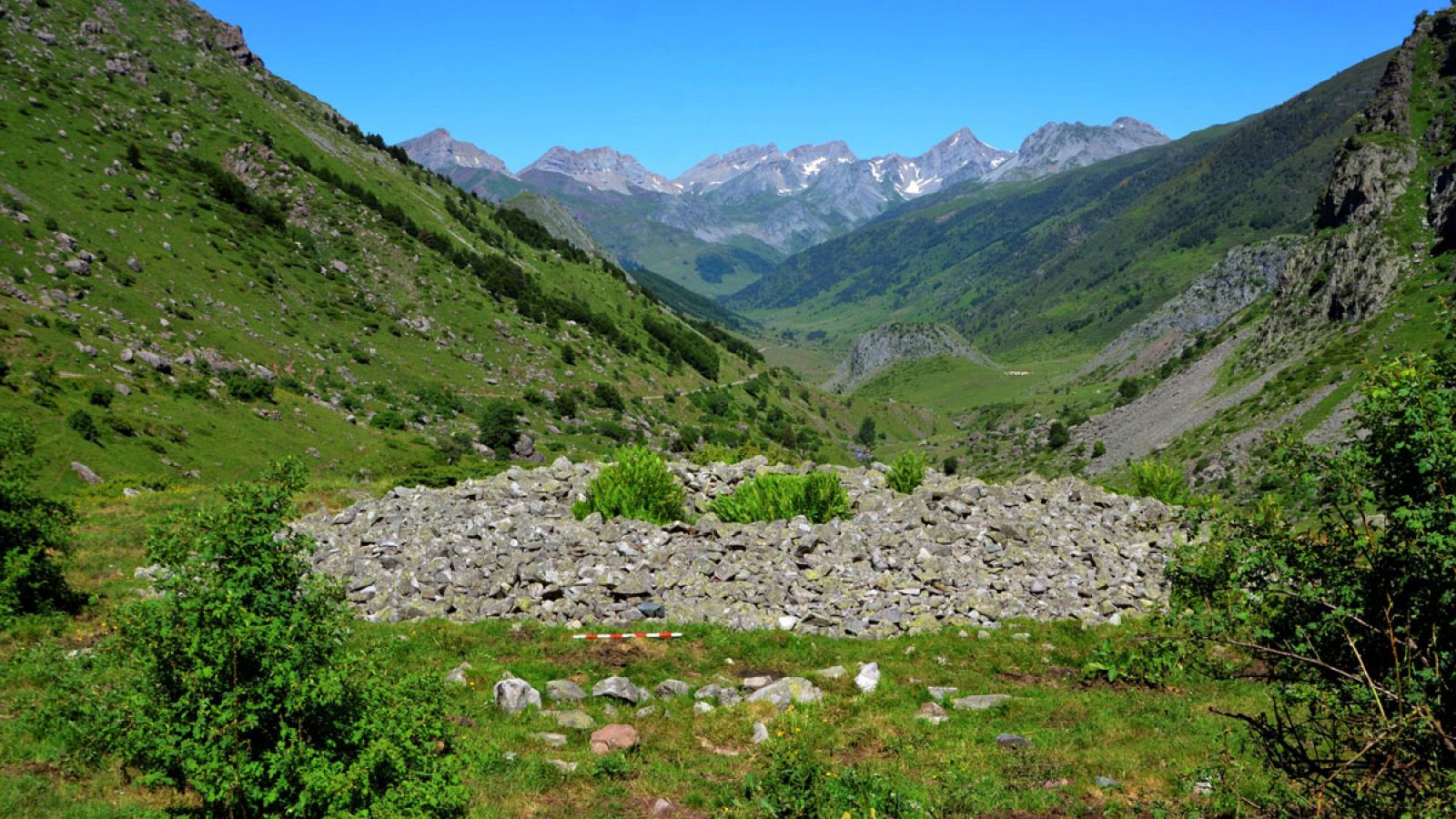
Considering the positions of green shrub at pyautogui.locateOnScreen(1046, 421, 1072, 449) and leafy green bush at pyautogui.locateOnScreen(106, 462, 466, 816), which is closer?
leafy green bush at pyautogui.locateOnScreen(106, 462, 466, 816)

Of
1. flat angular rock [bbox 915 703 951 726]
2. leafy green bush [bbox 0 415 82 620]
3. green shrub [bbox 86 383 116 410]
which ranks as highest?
green shrub [bbox 86 383 116 410]

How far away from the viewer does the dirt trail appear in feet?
320

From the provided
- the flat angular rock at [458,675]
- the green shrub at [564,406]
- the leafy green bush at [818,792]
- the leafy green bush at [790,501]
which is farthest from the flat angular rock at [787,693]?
the green shrub at [564,406]

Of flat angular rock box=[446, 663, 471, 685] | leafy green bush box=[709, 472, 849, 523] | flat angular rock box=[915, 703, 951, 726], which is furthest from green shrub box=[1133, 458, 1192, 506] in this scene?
flat angular rock box=[446, 663, 471, 685]

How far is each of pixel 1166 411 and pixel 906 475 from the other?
10453cm

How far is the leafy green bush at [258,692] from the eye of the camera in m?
7.06

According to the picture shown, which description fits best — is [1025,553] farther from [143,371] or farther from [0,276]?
[0,276]

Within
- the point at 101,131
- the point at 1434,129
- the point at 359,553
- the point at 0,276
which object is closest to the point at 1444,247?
the point at 1434,129

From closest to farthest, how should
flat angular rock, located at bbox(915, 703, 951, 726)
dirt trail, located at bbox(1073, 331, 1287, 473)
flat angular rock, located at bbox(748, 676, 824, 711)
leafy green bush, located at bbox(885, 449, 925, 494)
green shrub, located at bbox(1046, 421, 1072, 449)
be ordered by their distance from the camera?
flat angular rock, located at bbox(915, 703, 951, 726) → flat angular rock, located at bbox(748, 676, 824, 711) → leafy green bush, located at bbox(885, 449, 925, 494) → dirt trail, located at bbox(1073, 331, 1287, 473) → green shrub, located at bbox(1046, 421, 1072, 449)

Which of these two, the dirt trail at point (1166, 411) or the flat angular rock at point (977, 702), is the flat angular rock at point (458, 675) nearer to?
the flat angular rock at point (977, 702)

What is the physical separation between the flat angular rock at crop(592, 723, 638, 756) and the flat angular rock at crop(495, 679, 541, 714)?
145 centimetres

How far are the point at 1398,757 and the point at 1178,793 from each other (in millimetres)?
4514

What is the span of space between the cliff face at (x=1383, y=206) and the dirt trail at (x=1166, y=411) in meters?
8.87

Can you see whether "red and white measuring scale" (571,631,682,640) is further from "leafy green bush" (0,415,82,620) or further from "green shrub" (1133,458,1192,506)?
"green shrub" (1133,458,1192,506)
